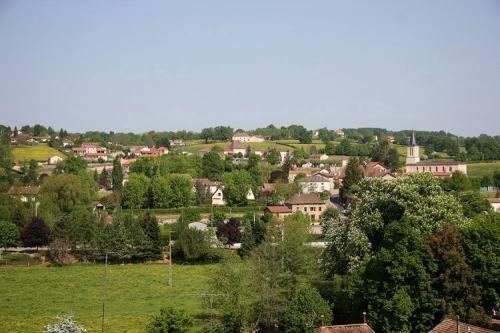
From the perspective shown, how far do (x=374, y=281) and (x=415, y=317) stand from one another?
5.91 feet

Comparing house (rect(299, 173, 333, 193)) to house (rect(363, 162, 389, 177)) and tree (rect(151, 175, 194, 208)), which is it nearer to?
house (rect(363, 162, 389, 177))

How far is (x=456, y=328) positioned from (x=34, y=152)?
3596 inches

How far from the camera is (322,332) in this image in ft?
67.0

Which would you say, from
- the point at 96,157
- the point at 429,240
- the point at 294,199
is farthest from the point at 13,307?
the point at 96,157

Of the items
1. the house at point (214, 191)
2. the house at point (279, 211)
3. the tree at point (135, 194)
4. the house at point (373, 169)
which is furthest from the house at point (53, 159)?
the house at point (279, 211)

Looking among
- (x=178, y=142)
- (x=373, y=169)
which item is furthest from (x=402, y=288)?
(x=178, y=142)

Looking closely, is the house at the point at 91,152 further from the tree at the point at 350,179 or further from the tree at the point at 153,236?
the tree at the point at 153,236

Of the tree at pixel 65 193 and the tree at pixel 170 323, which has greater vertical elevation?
the tree at pixel 65 193

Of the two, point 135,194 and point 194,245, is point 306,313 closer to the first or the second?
point 194,245

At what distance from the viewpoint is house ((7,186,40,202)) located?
6224cm

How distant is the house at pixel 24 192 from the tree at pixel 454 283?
151 feet

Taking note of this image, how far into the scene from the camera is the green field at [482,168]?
83.7m

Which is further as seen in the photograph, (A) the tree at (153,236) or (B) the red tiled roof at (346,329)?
(A) the tree at (153,236)

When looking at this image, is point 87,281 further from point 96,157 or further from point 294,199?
point 96,157
